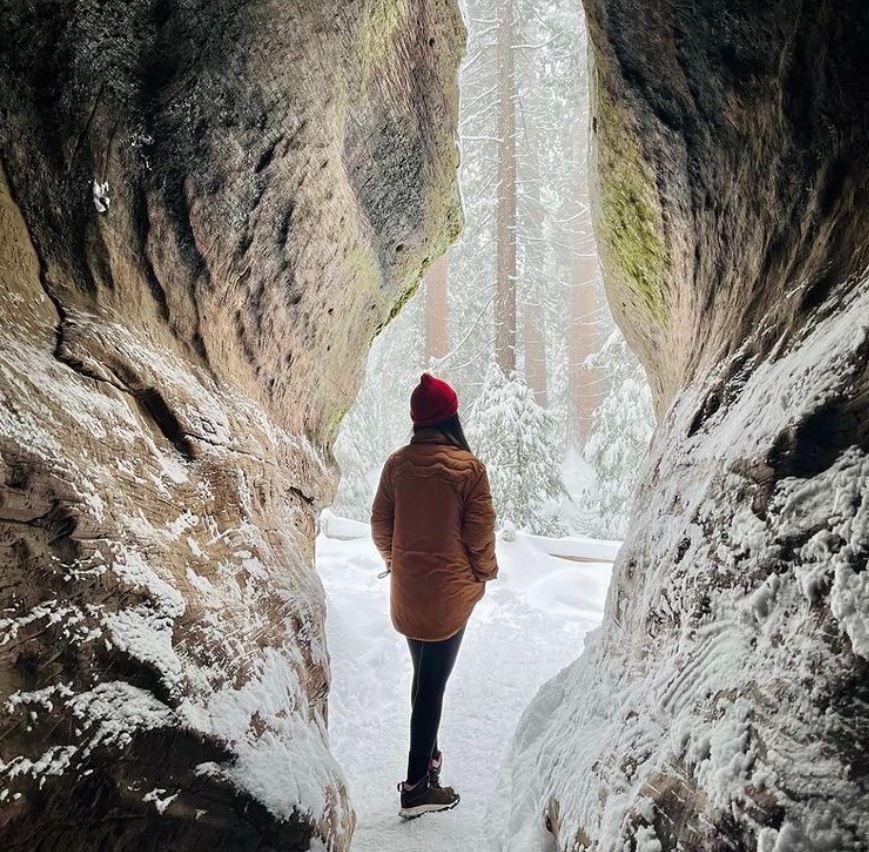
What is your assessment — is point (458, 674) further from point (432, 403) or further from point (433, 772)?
point (432, 403)

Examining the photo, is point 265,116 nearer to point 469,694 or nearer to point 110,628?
point 110,628

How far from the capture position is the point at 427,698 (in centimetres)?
343

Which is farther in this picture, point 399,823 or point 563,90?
point 563,90

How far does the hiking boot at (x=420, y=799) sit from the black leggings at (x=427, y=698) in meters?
0.04

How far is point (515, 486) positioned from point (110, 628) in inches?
462

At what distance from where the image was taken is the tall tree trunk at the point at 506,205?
46.5ft

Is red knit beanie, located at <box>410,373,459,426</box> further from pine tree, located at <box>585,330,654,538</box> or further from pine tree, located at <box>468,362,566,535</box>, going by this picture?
pine tree, located at <box>585,330,654,538</box>

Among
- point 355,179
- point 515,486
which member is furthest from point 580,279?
point 355,179

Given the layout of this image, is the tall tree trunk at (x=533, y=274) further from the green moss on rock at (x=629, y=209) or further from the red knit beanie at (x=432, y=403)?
the red knit beanie at (x=432, y=403)

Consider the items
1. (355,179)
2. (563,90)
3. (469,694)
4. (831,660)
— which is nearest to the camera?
(831,660)

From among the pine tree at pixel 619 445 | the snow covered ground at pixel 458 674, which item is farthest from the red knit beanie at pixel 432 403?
the pine tree at pixel 619 445

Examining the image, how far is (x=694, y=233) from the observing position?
11.6 feet

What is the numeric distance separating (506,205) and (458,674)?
12.5 metres

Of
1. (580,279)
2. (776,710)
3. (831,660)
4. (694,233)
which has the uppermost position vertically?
(580,279)
